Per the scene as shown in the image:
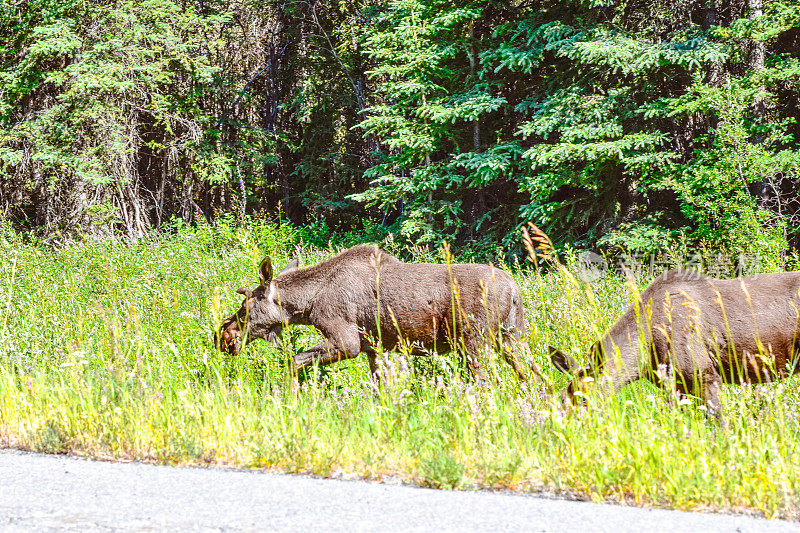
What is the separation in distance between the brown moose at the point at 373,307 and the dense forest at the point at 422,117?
256 inches

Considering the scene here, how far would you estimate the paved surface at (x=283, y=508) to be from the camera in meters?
3.32

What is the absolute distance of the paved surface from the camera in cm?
332

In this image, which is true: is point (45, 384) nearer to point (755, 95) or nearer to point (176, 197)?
point (755, 95)

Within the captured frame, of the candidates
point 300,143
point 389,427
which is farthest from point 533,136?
point 389,427

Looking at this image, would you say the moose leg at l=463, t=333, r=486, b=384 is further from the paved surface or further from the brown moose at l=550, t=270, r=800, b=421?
the paved surface

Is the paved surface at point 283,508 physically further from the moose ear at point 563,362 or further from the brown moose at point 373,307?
the brown moose at point 373,307

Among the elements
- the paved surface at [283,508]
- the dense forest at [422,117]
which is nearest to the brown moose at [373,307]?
the paved surface at [283,508]

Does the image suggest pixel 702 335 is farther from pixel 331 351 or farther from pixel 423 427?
pixel 331 351

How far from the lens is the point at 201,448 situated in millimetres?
→ 4816

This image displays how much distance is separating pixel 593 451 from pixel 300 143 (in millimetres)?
20852

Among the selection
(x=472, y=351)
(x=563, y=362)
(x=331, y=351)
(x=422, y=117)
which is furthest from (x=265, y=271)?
(x=422, y=117)

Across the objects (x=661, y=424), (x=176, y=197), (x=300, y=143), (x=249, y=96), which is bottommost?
(x=661, y=424)

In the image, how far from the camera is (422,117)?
1767cm

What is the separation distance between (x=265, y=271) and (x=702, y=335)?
13.4 ft
